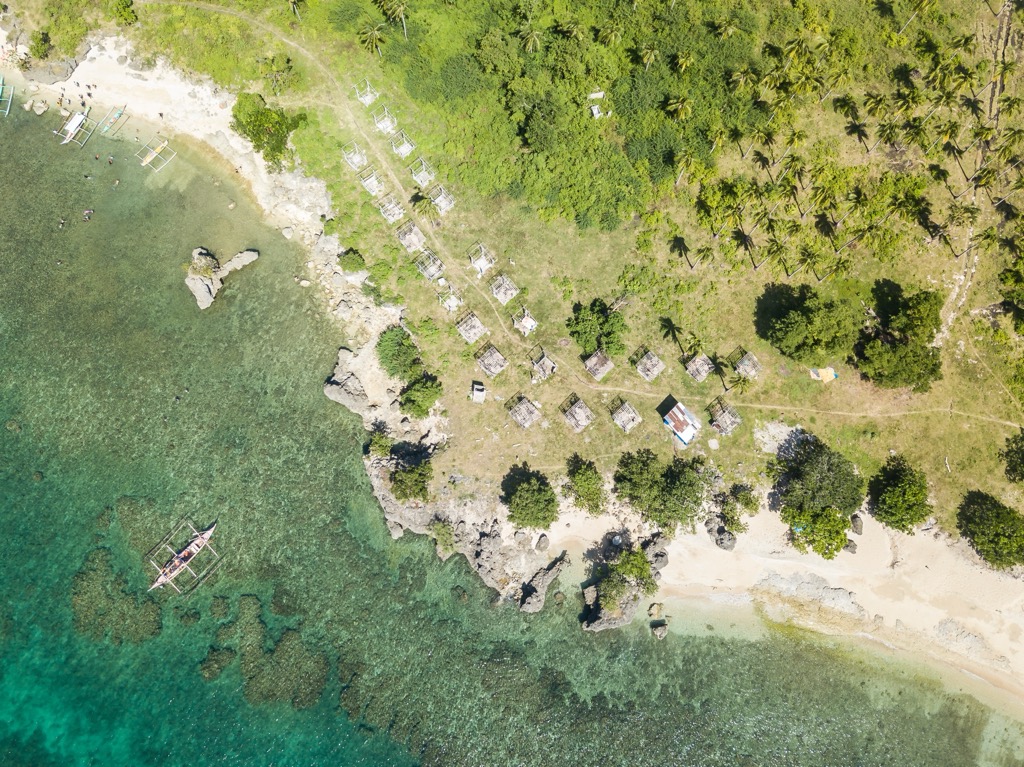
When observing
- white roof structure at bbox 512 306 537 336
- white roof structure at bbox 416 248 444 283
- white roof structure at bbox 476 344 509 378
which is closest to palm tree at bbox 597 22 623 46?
white roof structure at bbox 416 248 444 283

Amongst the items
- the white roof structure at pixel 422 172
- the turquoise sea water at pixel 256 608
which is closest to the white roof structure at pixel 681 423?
the turquoise sea water at pixel 256 608

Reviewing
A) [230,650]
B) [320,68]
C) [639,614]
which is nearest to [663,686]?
[639,614]

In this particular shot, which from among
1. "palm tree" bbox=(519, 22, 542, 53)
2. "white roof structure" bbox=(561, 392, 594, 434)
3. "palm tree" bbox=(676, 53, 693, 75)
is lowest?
"white roof structure" bbox=(561, 392, 594, 434)

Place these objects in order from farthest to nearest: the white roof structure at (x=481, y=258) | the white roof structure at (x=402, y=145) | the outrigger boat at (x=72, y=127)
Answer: the outrigger boat at (x=72, y=127)
the white roof structure at (x=402, y=145)
the white roof structure at (x=481, y=258)

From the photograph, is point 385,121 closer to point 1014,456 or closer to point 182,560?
point 182,560

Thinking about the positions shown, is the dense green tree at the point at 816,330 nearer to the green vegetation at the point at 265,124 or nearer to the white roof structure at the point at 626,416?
the white roof structure at the point at 626,416

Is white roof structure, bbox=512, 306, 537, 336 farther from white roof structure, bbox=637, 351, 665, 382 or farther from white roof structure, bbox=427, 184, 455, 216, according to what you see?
white roof structure, bbox=427, 184, 455, 216
